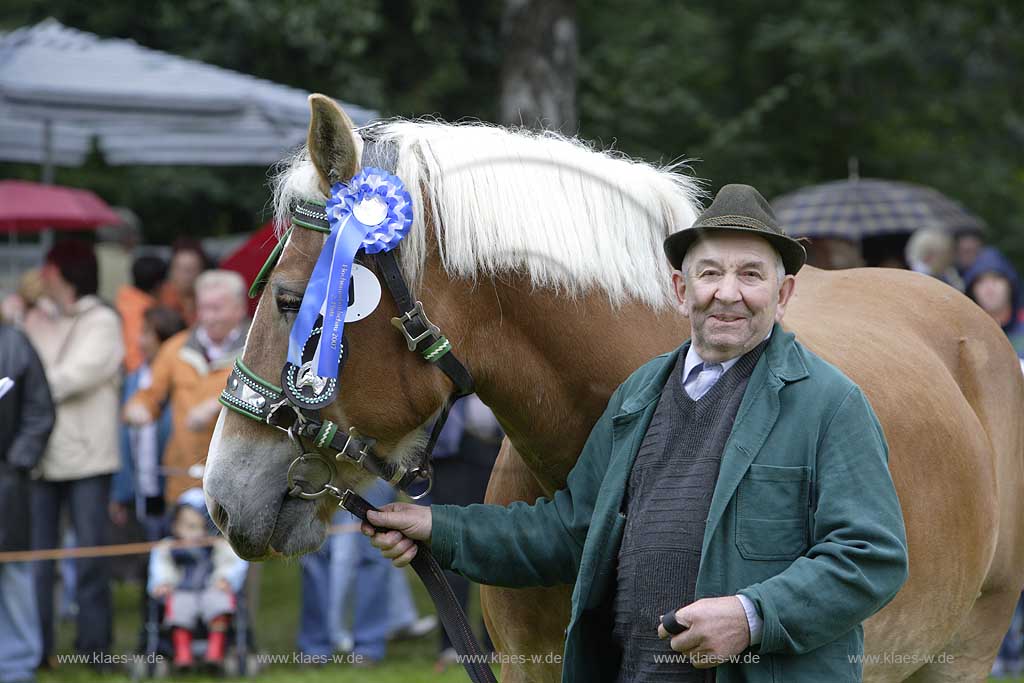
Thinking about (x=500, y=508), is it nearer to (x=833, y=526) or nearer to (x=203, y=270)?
(x=833, y=526)

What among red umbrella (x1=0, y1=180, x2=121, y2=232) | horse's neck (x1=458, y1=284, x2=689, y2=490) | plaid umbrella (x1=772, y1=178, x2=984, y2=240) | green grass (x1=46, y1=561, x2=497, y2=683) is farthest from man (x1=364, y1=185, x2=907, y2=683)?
red umbrella (x1=0, y1=180, x2=121, y2=232)

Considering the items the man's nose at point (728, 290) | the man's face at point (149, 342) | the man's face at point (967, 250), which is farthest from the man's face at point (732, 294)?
the man's face at point (967, 250)

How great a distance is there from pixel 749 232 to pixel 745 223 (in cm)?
4

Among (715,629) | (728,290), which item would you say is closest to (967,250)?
(728,290)

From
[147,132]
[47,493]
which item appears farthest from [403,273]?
[147,132]

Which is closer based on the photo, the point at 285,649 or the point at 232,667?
the point at 232,667

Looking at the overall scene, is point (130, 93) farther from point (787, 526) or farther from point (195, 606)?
point (787, 526)

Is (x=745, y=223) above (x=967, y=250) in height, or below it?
above

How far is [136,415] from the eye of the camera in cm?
799

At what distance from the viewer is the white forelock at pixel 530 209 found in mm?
3084

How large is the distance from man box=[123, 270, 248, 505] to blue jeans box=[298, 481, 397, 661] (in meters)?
0.97

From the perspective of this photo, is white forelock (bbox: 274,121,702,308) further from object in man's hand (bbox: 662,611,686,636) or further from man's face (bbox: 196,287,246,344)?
man's face (bbox: 196,287,246,344)

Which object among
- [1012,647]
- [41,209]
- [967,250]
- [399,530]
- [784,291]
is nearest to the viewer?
[784,291]

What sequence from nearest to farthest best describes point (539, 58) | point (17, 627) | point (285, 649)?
1. point (17, 627)
2. point (285, 649)
3. point (539, 58)
